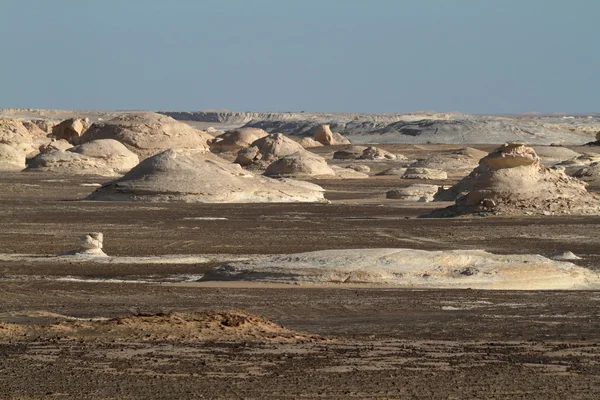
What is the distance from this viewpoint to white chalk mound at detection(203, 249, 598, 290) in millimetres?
14922

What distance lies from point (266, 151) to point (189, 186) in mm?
18447

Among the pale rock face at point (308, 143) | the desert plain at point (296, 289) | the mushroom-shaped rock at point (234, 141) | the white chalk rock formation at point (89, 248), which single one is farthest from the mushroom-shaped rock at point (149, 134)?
the white chalk rock formation at point (89, 248)

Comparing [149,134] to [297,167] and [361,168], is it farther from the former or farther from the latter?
[361,168]

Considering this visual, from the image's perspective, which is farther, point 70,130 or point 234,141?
point 234,141

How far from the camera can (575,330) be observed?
1097cm

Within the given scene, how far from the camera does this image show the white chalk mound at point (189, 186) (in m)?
32.7

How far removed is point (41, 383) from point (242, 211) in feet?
70.0

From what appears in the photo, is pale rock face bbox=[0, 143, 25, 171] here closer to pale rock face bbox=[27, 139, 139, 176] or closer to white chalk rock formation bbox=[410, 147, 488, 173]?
pale rock face bbox=[27, 139, 139, 176]

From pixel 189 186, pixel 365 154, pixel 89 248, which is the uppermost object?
pixel 89 248

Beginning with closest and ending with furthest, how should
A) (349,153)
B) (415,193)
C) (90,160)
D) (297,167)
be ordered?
(415,193)
(297,167)
(90,160)
(349,153)

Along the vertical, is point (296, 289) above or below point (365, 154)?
above

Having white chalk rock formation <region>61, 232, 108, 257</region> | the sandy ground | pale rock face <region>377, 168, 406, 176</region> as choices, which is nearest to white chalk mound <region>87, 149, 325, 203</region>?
the sandy ground

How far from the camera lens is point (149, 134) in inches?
2010

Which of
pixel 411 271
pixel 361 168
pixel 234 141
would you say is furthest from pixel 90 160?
pixel 411 271
